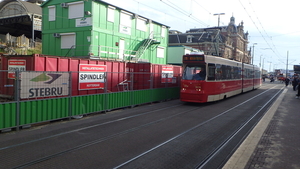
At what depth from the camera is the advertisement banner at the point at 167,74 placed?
20062 millimetres

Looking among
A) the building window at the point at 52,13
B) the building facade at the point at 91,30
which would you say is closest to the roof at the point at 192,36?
the building facade at the point at 91,30

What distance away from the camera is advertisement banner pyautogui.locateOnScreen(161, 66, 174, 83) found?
20.1m

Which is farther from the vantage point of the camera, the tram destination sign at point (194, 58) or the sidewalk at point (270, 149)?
the tram destination sign at point (194, 58)

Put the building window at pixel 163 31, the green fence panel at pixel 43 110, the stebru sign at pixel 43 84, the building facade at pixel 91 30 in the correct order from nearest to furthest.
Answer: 1. the green fence panel at pixel 43 110
2. the stebru sign at pixel 43 84
3. the building facade at pixel 91 30
4. the building window at pixel 163 31

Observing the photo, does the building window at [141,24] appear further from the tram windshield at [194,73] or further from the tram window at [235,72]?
the tram windshield at [194,73]

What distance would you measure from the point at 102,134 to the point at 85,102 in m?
3.90

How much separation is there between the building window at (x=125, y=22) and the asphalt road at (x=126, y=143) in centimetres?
1515

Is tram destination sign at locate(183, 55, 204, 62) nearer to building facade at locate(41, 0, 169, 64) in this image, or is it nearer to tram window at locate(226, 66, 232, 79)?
tram window at locate(226, 66, 232, 79)

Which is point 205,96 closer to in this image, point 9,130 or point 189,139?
point 189,139

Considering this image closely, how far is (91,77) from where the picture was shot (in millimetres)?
14438

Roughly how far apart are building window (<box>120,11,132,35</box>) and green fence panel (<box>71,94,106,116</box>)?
13283 mm

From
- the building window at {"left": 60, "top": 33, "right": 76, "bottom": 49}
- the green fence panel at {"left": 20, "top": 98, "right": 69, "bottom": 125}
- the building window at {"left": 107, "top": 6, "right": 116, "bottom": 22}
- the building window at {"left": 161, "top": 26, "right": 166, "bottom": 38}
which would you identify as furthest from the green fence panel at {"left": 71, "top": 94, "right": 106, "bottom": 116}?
the building window at {"left": 161, "top": 26, "right": 166, "bottom": 38}

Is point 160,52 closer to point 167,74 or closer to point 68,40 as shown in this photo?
point 167,74

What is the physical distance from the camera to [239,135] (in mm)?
8977
